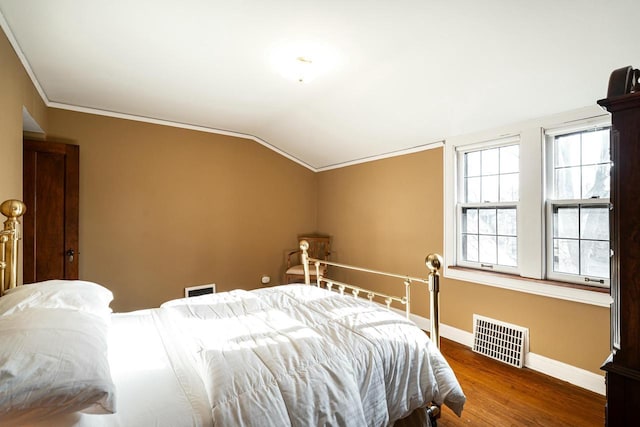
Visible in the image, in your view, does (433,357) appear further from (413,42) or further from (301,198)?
(301,198)

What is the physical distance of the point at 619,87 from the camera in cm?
92

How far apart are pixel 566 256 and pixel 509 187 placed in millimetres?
735

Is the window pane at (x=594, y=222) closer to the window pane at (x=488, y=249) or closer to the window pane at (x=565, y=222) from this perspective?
the window pane at (x=565, y=222)

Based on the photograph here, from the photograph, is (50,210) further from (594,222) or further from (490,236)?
(594,222)

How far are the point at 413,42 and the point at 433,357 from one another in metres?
2.02

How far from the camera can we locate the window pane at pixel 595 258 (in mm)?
2289

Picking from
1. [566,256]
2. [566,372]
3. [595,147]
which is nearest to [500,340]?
[566,372]

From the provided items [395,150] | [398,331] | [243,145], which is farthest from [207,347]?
[243,145]

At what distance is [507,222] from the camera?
2865mm

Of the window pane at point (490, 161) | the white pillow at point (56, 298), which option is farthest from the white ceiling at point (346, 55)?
the white pillow at point (56, 298)

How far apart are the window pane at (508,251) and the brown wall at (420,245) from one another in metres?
0.29

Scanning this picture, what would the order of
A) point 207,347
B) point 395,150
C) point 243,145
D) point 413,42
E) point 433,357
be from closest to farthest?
point 207,347 → point 433,357 → point 413,42 → point 395,150 → point 243,145

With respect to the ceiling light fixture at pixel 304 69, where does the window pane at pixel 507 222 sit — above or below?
below

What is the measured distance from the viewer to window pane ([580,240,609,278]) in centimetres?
229
